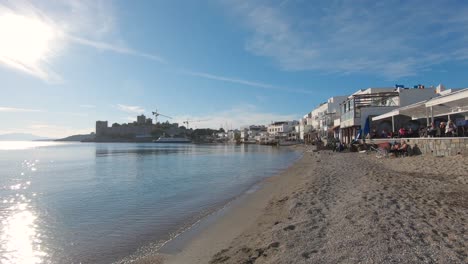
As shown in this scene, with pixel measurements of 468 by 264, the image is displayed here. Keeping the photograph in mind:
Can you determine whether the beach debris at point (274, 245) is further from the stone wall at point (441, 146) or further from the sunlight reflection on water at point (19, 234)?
the stone wall at point (441, 146)

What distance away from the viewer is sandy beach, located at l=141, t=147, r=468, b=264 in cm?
447

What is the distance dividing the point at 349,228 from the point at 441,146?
14410 millimetres

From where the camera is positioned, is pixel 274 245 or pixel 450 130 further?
pixel 450 130

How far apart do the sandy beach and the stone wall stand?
570 centimetres

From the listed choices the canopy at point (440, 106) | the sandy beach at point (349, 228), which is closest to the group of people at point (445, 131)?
the canopy at point (440, 106)

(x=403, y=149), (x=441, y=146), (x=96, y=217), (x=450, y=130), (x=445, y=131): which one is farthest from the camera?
(x=403, y=149)

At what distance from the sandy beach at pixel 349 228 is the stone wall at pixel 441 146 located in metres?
5.70

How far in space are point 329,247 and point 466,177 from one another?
8.96 metres

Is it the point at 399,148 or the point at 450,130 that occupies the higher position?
the point at 450,130

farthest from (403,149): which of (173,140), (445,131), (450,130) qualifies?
(173,140)

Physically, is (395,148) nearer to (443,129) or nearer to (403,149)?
(403,149)

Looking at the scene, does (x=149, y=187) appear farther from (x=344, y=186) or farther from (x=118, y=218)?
(x=344, y=186)

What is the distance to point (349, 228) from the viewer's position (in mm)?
5695

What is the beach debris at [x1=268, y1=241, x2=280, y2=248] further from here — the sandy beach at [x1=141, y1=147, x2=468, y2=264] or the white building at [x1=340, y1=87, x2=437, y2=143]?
the white building at [x1=340, y1=87, x2=437, y2=143]
